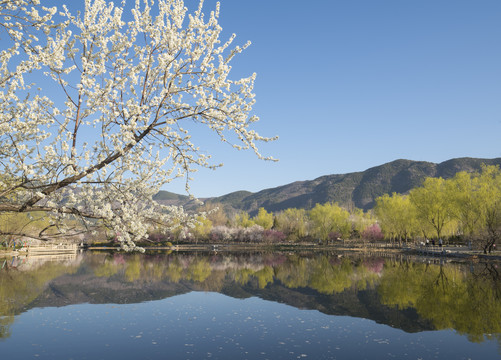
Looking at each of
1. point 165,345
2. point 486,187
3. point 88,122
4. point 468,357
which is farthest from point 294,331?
point 486,187

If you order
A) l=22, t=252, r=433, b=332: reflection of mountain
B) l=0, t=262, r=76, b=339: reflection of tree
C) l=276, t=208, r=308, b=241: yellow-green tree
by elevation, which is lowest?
l=22, t=252, r=433, b=332: reflection of mountain

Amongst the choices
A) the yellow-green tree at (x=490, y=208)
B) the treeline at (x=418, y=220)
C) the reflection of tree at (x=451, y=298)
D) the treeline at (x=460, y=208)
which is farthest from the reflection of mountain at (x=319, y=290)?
the treeline at (x=460, y=208)

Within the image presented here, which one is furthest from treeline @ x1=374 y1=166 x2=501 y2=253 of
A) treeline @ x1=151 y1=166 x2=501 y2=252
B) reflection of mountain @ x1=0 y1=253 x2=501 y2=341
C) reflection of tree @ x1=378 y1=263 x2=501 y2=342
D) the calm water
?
reflection of tree @ x1=378 y1=263 x2=501 y2=342

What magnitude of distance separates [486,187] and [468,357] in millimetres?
47575

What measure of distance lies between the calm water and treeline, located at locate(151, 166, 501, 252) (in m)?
5.50

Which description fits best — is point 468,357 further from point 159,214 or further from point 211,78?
A: point 211,78

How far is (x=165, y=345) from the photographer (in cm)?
1573

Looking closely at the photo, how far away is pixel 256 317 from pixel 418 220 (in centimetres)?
5845

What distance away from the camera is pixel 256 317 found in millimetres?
21094

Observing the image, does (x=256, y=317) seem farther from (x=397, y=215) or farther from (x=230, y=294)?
(x=397, y=215)

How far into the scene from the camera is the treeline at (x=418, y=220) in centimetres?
5150

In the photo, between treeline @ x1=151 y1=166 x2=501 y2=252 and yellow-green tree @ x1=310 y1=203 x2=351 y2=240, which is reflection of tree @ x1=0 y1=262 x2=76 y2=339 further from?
yellow-green tree @ x1=310 y1=203 x2=351 y2=240

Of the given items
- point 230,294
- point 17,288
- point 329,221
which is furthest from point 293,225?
point 17,288

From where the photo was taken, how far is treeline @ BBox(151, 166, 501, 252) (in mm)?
51500
